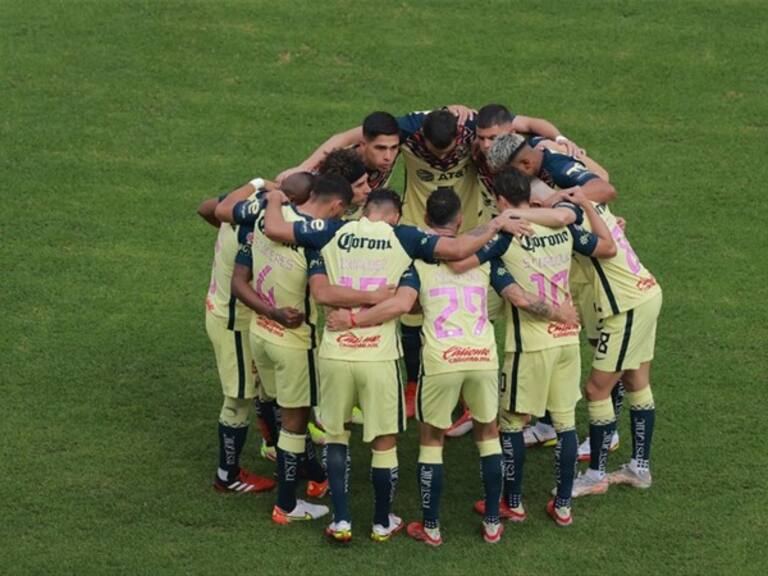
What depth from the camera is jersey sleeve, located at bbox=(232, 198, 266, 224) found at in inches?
416

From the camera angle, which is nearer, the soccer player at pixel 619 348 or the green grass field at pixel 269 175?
the green grass field at pixel 269 175

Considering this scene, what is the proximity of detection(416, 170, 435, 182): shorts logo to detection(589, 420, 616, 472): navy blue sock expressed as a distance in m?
2.64

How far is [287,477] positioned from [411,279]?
5.74 ft

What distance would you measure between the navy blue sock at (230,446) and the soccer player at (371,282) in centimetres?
112

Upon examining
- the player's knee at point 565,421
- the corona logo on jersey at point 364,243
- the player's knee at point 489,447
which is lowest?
the player's knee at point 489,447

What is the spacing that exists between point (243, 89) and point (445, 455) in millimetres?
7570

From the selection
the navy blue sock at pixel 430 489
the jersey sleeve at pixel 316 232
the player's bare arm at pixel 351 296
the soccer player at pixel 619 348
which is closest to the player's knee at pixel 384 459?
the navy blue sock at pixel 430 489

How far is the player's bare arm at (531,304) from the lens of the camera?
33.9 feet

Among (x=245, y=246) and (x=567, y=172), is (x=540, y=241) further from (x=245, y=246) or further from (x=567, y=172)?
(x=245, y=246)

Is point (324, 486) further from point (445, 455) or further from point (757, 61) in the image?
point (757, 61)

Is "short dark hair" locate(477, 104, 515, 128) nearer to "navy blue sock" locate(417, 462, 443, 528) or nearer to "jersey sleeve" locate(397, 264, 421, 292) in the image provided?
"jersey sleeve" locate(397, 264, 421, 292)

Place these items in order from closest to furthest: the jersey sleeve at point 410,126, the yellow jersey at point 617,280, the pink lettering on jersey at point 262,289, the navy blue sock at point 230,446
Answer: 1. the pink lettering on jersey at point 262,289
2. the yellow jersey at point 617,280
3. the navy blue sock at point 230,446
4. the jersey sleeve at point 410,126

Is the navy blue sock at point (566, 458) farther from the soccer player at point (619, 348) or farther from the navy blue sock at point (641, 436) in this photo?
the navy blue sock at point (641, 436)

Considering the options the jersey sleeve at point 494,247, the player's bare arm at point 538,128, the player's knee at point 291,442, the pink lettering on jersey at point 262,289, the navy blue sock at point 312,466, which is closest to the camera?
the jersey sleeve at point 494,247
